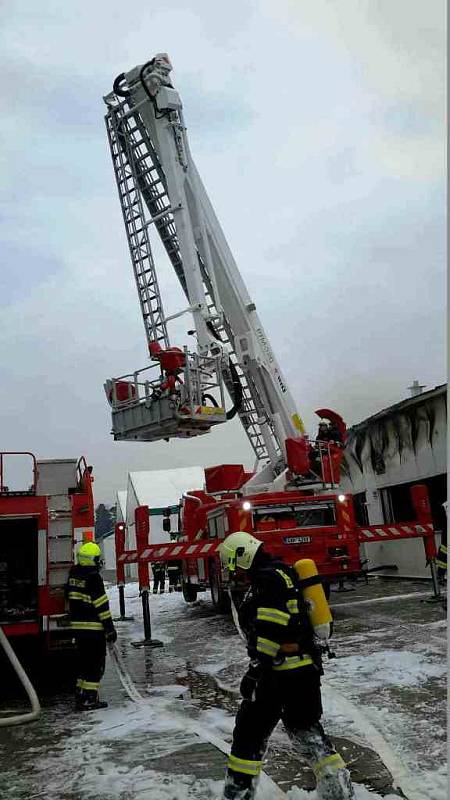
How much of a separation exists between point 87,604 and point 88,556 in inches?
19.7

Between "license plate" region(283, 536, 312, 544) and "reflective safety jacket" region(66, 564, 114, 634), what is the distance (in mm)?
4055

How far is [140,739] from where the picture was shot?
18.5 feet

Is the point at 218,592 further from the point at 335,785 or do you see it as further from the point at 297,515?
the point at 335,785

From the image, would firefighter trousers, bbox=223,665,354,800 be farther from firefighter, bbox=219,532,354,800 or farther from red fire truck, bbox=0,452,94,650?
red fire truck, bbox=0,452,94,650

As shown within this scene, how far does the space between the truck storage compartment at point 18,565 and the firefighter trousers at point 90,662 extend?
1.86m

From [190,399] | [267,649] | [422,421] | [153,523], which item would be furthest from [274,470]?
[153,523]

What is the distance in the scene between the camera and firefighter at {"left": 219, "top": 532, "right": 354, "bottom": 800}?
12.9 feet

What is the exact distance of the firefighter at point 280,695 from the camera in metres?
3.93

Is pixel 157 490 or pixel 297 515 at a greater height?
pixel 157 490

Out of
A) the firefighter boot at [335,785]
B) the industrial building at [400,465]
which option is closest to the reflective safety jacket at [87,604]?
the firefighter boot at [335,785]

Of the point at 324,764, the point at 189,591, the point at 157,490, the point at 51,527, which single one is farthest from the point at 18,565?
the point at 157,490

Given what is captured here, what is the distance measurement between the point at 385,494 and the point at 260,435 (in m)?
7.55

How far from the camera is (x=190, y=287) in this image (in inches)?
470

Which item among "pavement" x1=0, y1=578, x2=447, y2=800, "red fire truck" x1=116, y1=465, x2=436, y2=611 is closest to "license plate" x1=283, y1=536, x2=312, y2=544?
"red fire truck" x1=116, y1=465, x2=436, y2=611
